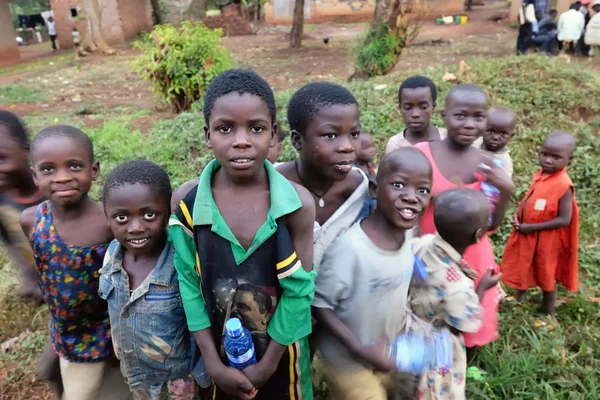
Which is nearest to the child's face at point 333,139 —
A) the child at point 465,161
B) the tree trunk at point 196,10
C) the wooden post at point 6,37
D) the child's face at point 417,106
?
the child at point 465,161

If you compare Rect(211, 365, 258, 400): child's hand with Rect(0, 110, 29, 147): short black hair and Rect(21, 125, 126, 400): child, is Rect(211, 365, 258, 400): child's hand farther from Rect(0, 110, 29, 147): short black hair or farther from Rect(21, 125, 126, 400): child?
Rect(0, 110, 29, 147): short black hair

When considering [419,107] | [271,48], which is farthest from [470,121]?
[271,48]

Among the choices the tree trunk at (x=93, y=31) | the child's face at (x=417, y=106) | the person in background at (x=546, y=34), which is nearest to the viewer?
the child's face at (x=417, y=106)

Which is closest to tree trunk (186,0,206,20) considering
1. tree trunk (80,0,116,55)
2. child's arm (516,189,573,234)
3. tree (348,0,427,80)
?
tree trunk (80,0,116,55)

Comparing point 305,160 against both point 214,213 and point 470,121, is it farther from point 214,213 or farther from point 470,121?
point 470,121

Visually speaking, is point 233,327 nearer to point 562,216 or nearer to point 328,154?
point 328,154

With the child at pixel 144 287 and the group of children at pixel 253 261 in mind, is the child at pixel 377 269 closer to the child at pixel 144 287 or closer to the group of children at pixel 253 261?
the group of children at pixel 253 261

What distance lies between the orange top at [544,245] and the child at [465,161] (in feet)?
2.60

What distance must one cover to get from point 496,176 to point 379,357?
1.08m

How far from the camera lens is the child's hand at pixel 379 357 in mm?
1709

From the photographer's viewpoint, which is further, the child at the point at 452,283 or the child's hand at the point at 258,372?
the child at the point at 452,283

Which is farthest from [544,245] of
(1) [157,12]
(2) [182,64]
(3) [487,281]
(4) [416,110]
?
(1) [157,12]

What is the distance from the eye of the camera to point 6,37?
14.6 m

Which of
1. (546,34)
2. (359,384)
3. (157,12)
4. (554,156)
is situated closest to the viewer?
(359,384)
